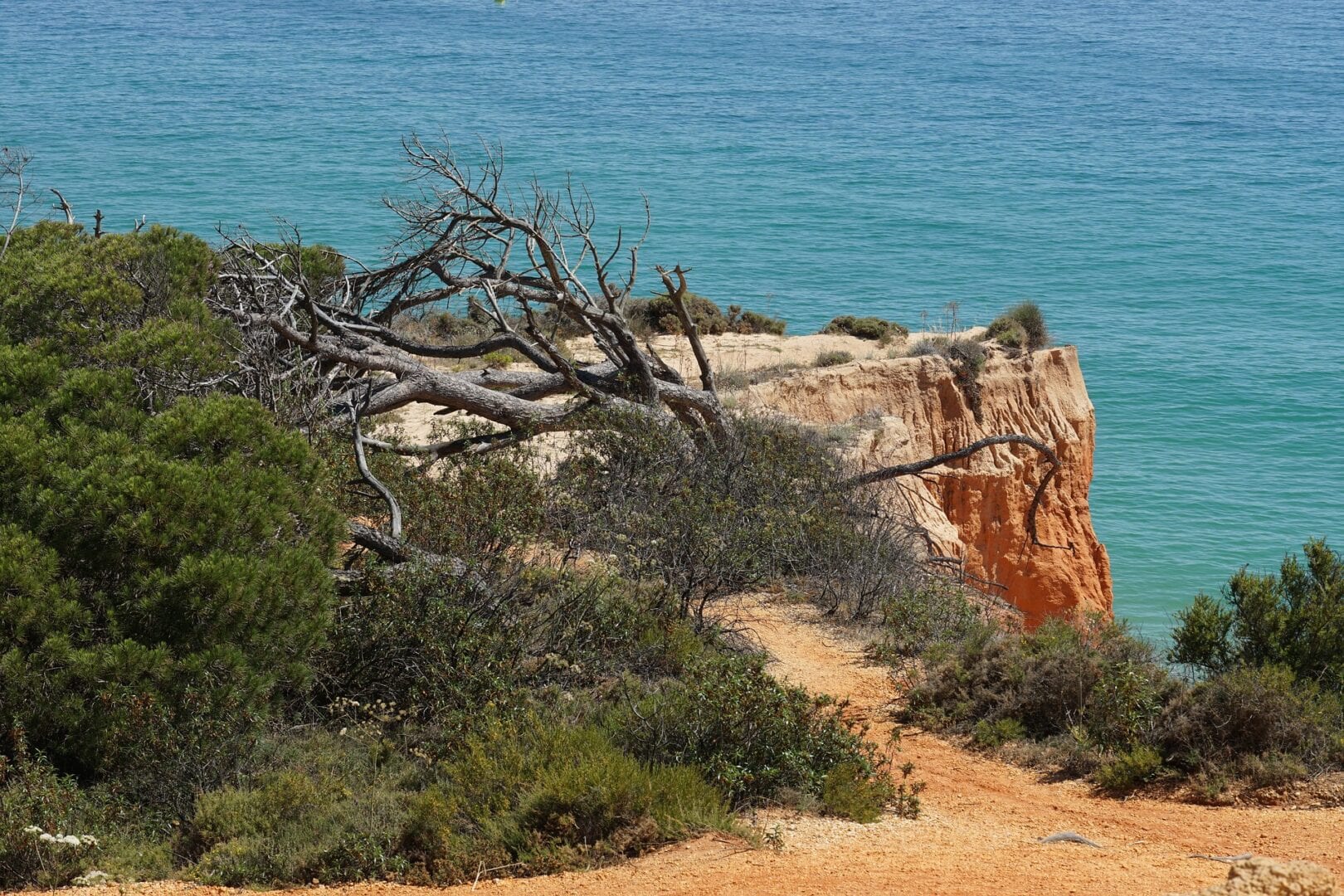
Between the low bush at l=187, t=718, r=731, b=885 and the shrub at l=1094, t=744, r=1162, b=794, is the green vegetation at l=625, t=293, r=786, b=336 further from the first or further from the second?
the low bush at l=187, t=718, r=731, b=885

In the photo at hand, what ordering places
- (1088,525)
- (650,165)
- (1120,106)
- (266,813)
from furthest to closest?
1. (1120,106)
2. (650,165)
3. (1088,525)
4. (266,813)

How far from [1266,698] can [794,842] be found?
11.1ft

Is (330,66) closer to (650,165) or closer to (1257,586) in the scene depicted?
(650,165)

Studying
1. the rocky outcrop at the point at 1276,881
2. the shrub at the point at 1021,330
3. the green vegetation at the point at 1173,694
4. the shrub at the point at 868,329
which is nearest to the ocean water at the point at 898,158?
the shrub at the point at 1021,330

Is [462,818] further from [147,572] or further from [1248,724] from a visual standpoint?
[1248,724]

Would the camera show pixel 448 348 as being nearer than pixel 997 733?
No

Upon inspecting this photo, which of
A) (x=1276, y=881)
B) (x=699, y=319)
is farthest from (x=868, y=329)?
(x=1276, y=881)

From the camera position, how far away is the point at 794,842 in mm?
6371

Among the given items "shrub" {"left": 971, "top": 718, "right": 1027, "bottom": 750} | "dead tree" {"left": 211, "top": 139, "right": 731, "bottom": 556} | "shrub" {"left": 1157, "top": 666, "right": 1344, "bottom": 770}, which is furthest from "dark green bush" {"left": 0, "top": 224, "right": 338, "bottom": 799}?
"shrub" {"left": 1157, "top": 666, "right": 1344, "bottom": 770}

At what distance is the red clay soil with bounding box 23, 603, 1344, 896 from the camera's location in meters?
5.70

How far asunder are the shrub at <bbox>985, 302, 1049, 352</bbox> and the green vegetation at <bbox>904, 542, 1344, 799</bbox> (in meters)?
12.5

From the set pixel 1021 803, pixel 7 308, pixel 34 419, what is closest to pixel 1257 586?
pixel 1021 803

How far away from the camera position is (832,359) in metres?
20.5

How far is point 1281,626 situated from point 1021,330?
1389 centimetres
